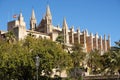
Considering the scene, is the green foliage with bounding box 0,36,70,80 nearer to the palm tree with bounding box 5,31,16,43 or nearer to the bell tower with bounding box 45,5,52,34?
the palm tree with bounding box 5,31,16,43

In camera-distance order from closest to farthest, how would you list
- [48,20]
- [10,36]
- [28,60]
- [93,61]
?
[28,60], [10,36], [93,61], [48,20]

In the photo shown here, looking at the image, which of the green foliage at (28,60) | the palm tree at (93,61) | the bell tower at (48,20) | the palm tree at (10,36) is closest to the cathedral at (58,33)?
the bell tower at (48,20)

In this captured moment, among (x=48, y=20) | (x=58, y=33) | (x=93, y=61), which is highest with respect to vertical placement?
(x=48, y=20)

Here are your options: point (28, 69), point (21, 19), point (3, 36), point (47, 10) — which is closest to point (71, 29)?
point (47, 10)

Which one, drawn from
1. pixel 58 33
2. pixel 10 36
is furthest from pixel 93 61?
pixel 58 33

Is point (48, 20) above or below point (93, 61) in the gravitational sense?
above

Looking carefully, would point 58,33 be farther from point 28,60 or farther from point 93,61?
point 28,60

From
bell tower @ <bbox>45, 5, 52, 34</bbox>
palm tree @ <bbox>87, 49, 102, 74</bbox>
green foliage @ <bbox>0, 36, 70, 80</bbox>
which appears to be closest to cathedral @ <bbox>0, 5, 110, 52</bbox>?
bell tower @ <bbox>45, 5, 52, 34</bbox>

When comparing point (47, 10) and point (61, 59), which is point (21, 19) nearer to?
point (47, 10)

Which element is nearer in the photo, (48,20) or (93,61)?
(93,61)

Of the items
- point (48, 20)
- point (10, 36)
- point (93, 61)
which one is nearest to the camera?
point (10, 36)

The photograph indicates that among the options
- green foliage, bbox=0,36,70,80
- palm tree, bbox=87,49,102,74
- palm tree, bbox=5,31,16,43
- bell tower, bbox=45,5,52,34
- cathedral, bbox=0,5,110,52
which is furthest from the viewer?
bell tower, bbox=45,5,52,34

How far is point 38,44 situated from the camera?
52.4 m

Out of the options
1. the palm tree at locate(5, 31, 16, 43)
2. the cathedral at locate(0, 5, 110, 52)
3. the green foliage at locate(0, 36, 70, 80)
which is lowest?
the green foliage at locate(0, 36, 70, 80)
